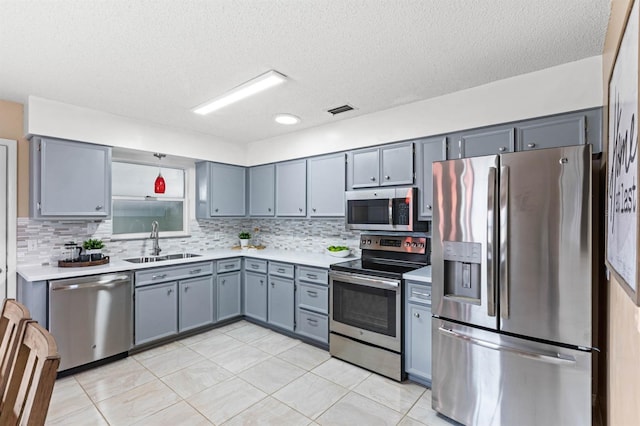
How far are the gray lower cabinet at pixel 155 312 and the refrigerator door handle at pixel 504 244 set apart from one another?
3.15 m

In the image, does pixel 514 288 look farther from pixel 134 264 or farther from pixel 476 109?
pixel 134 264

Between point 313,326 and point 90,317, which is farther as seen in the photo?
point 313,326

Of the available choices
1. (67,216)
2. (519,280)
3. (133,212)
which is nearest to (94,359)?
(67,216)

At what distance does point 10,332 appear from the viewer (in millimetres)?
1389

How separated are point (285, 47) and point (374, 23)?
0.57m

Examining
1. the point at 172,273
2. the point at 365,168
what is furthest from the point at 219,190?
the point at 365,168

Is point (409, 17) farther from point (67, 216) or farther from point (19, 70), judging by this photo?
point (67, 216)

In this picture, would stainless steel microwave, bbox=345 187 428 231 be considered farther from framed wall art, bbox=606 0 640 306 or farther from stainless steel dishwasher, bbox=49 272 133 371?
stainless steel dishwasher, bbox=49 272 133 371

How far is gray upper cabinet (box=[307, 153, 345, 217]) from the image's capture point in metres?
3.59

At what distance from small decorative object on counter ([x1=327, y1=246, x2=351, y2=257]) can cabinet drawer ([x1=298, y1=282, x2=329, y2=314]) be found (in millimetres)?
514

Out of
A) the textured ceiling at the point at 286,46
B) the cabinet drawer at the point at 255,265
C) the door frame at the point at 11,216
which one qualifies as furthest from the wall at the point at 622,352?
the door frame at the point at 11,216

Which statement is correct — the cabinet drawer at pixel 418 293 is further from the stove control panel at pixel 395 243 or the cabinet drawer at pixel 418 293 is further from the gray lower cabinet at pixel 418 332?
the stove control panel at pixel 395 243

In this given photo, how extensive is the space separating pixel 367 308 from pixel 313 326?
81 cm

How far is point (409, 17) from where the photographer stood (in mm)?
1731
